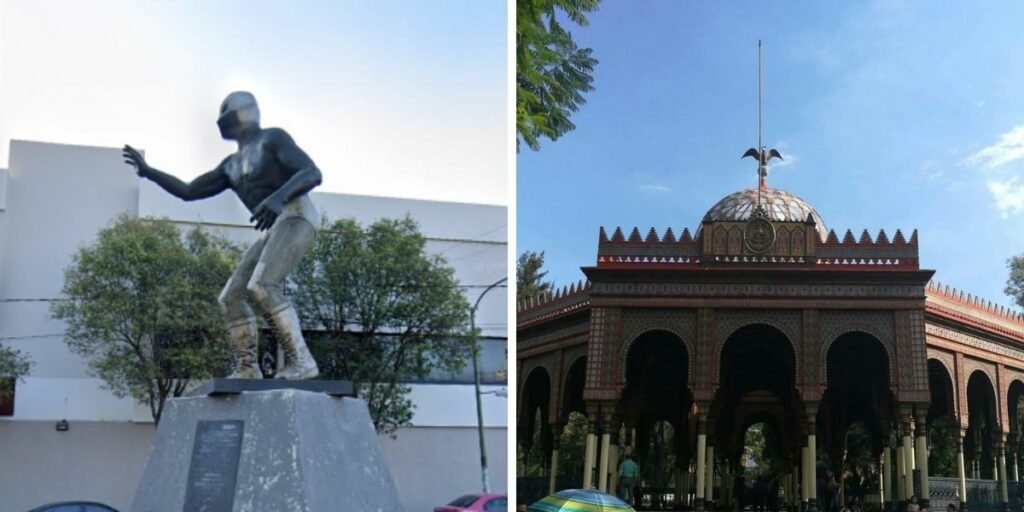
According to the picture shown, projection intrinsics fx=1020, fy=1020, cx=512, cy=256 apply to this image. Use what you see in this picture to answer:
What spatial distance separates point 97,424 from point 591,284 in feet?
37.3

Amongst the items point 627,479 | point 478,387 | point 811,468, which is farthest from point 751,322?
point 478,387

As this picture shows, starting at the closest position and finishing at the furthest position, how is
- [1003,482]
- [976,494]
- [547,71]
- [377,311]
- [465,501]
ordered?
[547,71], [976,494], [1003,482], [465,501], [377,311]

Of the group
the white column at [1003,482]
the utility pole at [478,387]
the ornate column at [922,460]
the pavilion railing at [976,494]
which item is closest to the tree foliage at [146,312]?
the utility pole at [478,387]

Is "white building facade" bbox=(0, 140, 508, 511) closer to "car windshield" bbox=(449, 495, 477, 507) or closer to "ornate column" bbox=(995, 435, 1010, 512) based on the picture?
"car windshield" bbox=(449, 495, 477, 507)

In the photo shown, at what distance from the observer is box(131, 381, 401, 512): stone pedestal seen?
5797 mm

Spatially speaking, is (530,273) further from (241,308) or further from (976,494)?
(241,308)

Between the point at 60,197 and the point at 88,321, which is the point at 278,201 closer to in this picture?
the point at 88,321

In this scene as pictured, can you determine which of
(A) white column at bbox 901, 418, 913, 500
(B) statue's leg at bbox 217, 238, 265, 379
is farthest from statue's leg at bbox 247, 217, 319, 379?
(A) white column at bbox 901, 418, 913, 500

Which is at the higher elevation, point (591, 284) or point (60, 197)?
point (60, 197)

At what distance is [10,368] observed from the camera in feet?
65.0

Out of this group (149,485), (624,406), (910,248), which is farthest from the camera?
(624,406)

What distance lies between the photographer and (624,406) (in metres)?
19.2

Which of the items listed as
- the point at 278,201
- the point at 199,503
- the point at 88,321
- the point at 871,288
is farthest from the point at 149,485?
the point at 88,321

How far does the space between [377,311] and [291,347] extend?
1470 centimetres
